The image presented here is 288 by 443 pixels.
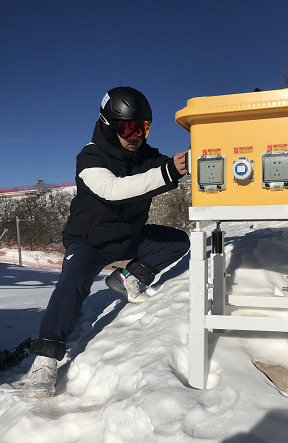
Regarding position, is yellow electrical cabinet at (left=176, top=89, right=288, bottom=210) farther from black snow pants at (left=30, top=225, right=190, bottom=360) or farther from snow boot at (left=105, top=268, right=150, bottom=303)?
snow boot at (left=105, top=268, right=150, bottom=303)

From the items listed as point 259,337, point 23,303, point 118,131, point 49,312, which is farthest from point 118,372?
point 23,303

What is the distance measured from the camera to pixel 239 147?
1.27 m

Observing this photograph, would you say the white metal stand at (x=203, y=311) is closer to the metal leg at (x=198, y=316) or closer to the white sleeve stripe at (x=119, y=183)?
the metal leg at (x=198, y=316)

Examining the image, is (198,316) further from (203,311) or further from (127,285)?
(127,285)

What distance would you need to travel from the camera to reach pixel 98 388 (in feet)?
5.02

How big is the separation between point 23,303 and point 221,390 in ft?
9.83

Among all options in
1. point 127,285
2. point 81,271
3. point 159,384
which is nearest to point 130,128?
point 81,271

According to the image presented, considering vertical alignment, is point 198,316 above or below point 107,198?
below

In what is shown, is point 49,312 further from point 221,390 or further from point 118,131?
point 118,131

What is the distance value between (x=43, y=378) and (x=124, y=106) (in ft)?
5.17

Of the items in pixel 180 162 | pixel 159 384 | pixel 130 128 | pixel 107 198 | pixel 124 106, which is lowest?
pixel 159 384

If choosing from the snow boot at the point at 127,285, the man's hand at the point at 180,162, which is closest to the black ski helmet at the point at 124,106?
the man's hand at the point at 180,162

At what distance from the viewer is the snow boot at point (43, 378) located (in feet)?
4.98

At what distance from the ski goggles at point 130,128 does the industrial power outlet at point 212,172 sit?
0.88m
